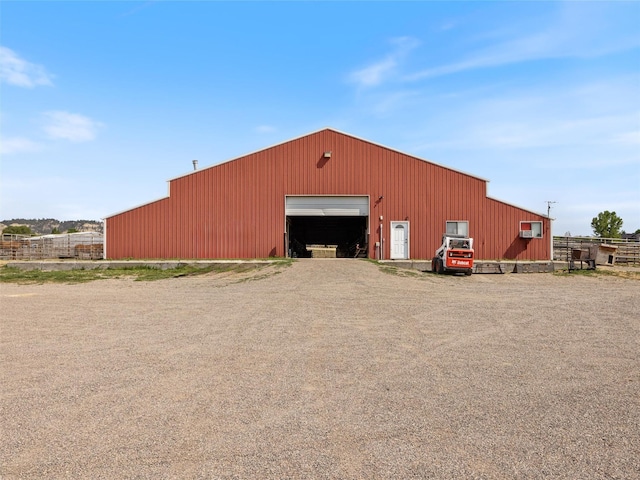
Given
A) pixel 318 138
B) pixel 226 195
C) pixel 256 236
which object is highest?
pixel 318 138

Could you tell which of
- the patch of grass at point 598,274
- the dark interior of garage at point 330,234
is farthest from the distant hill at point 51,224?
the patch of grass at point 598,274

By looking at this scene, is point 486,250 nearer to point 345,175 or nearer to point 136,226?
point 345,175

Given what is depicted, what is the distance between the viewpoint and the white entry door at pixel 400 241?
1120 inches

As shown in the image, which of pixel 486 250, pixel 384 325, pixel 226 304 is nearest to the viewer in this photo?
pixel 384 325

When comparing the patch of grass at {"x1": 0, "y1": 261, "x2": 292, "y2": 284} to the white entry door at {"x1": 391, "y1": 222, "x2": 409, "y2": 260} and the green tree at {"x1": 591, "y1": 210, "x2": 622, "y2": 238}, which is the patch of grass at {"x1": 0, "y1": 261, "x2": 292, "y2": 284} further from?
the green tree at {"x1": 591, "y1": 210, "x2": 622, "y2": 238}

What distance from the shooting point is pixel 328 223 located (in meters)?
36.8

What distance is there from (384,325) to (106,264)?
70.2 feet

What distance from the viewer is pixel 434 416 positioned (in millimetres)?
4629

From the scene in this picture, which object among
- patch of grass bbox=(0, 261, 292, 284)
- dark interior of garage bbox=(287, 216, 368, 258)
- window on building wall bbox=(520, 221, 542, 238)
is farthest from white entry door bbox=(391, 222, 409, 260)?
window on building wall bbox=(520, 221, 542, 238)

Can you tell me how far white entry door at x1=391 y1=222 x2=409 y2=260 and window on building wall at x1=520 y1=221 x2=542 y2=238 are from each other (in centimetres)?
748

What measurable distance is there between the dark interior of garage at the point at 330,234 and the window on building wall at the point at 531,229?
10332 mm

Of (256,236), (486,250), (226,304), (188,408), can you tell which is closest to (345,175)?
(256,236)

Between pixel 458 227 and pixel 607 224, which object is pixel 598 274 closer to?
pixel 458 227

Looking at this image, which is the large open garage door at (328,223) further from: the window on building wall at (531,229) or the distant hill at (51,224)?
the distant hill at (51,224)
